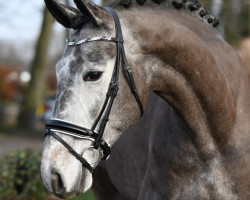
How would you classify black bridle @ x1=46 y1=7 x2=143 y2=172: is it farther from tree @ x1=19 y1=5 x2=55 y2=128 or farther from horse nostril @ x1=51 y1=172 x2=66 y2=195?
tree @ x1=19 y1=5 x2=55 y2=128

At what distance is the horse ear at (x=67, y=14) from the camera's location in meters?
2.93

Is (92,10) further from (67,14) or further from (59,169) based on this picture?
(59,169)

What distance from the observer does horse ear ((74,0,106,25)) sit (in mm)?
2758

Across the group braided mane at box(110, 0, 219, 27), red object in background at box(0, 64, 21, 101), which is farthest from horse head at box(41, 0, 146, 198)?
red object in background at box(0, 64, 21, 101)

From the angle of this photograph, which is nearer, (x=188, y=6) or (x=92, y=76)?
(x=92, y=76)

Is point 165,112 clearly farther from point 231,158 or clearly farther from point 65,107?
point 65,107

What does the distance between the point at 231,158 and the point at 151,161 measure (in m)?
0.65

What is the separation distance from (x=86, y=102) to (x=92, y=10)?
57 cm

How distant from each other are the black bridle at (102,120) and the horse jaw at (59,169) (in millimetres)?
38

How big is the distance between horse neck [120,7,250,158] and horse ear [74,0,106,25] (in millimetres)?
177

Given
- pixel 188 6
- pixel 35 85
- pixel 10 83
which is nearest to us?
pixel 188 6

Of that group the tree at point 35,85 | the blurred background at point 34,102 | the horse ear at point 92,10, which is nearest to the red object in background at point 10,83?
the blurred background at point 34,102

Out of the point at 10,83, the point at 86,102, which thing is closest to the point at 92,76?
the point at 86,102

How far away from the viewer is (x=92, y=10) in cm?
284
